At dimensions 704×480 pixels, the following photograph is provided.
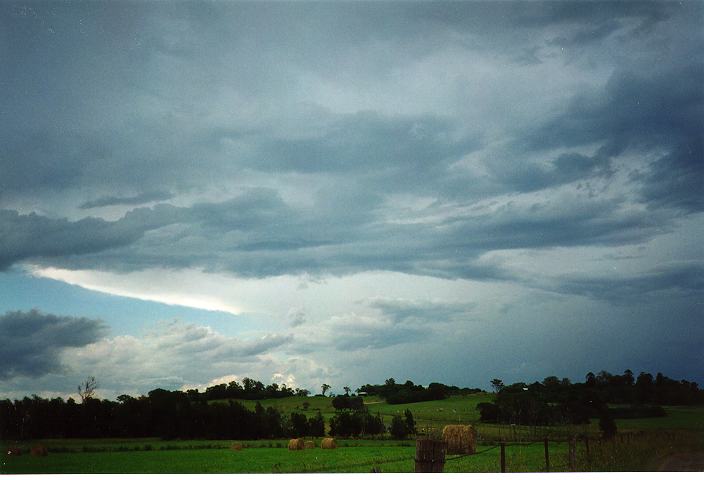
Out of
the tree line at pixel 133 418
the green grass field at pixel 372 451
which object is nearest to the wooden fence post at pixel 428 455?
the green grass field at pixel 372 451

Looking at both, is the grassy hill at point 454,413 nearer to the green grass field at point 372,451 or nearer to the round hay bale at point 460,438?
the green grass field at point 372,451

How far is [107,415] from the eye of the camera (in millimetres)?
22734

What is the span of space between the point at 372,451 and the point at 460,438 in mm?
2858

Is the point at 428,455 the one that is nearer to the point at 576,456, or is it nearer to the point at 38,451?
the point at 576,456

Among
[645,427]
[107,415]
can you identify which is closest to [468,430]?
[645,427]

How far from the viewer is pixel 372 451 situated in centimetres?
2167

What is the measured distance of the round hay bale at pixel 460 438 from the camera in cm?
2153

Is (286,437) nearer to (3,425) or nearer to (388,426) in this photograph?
(388,426)

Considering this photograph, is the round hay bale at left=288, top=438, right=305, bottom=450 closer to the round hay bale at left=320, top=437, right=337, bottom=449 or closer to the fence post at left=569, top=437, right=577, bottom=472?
the round hay bale at left=320, top=437, right=337, bottom=449

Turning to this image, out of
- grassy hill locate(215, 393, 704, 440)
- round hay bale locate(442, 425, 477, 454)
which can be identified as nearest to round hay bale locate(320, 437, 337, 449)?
grassy hill locate(215, 393, 704, 440)

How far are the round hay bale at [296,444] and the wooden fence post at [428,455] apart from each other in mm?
13438

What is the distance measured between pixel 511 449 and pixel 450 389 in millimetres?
3293

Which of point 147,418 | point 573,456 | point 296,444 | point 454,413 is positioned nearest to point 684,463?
point 573,456

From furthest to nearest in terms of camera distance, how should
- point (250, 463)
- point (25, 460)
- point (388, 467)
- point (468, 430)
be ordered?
point (468, 430)
point (25, 460)
point (250, 463)
point (388, 467)
